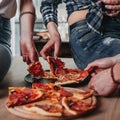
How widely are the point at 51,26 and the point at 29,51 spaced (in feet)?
0.70

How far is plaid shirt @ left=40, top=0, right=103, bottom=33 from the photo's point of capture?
4.38 ft

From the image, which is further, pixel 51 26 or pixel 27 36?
pixel 51 26

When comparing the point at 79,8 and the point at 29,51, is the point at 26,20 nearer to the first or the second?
the point at 29,51

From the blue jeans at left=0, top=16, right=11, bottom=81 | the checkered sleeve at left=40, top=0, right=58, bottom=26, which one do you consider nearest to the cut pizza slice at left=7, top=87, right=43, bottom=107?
the blue jeans at left=0, top=16, right=11, bottom=81

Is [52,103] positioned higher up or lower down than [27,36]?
lower down

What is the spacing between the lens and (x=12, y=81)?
45.3 inches

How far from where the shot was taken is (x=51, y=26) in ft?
4.50

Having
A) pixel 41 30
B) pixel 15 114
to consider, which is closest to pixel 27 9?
pixel 15 114

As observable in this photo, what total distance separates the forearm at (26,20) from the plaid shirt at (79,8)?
0.14m

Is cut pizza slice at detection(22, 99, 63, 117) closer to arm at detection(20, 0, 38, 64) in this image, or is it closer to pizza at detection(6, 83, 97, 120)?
pizza at detection(6, 83, 97, 120)

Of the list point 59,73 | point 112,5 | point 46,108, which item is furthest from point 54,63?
point 46,108

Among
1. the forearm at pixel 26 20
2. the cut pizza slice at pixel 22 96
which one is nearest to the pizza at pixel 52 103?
the cut pizza slice at pixel 22 96

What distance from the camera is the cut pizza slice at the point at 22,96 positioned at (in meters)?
0.87

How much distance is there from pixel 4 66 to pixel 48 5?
1.60 ft
